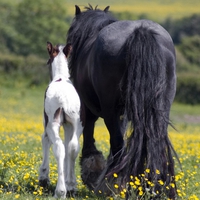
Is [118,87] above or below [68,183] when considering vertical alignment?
above

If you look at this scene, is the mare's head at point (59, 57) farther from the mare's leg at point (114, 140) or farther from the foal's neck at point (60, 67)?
the mare's leg at point (114, 140)

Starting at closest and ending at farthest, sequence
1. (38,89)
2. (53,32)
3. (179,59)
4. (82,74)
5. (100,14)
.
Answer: (82,74), (100,14), (38,89), (179,59), (53,32)

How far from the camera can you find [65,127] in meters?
6.64

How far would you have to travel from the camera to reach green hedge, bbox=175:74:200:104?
34094 mm

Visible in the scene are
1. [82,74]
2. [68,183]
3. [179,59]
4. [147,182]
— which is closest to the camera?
[147,182]

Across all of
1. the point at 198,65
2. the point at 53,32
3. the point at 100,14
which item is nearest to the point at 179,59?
the point at 198,65

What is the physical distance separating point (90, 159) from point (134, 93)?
6.28ft

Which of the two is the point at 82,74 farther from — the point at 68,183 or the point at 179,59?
the point at 179,59

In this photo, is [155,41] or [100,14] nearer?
[155,41]

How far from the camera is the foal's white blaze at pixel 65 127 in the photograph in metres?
6.18

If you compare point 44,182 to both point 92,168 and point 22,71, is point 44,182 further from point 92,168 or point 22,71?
point 22,71

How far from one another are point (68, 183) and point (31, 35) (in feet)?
211

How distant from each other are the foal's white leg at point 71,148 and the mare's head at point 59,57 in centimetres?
72

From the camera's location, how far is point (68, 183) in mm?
6562
